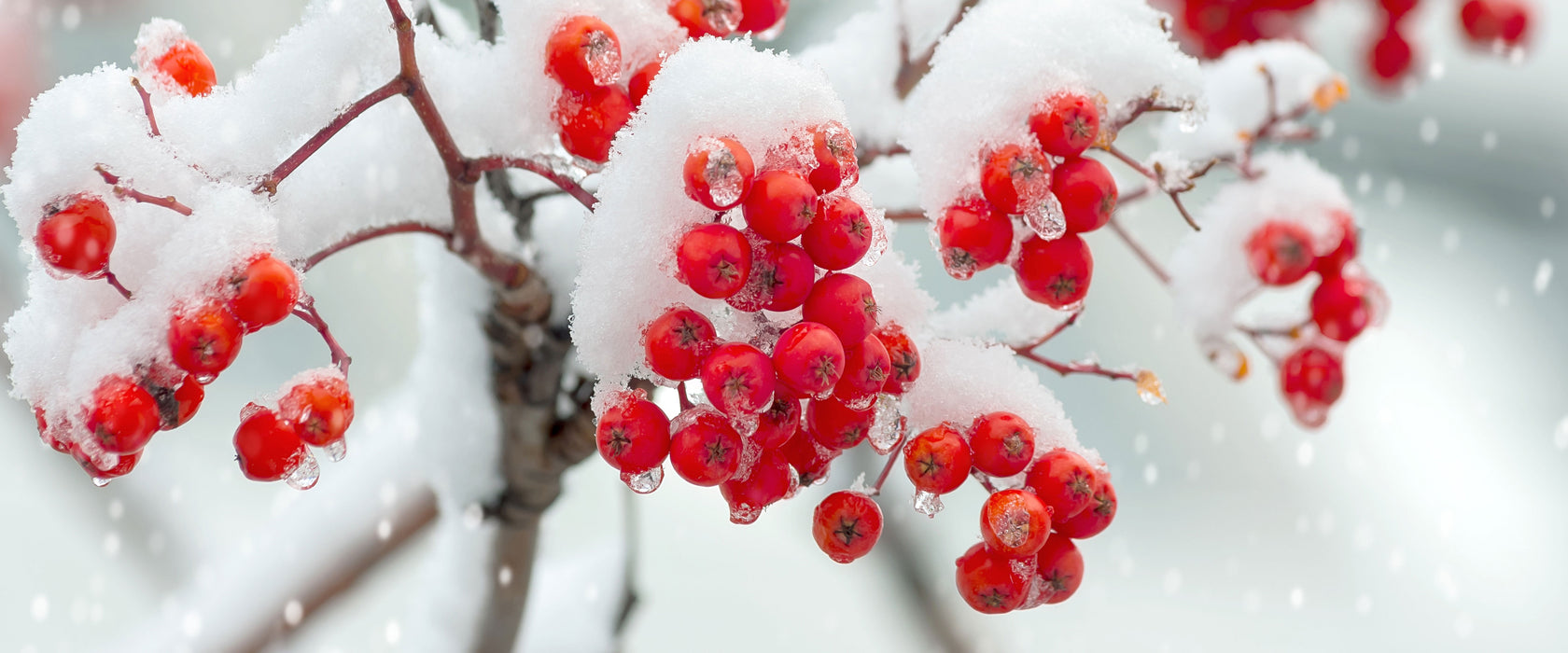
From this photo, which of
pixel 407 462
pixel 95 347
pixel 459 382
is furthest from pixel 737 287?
pixel 407 462

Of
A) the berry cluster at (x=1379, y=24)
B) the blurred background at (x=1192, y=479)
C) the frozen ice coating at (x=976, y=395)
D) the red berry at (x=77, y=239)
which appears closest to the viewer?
the red berry at (x=77, y=239)

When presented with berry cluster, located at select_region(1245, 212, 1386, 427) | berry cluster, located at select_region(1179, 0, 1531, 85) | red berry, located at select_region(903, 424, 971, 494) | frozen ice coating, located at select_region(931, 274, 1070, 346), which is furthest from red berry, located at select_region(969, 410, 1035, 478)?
berry cluster, located at select_region(1179, 0, 1531, 85)

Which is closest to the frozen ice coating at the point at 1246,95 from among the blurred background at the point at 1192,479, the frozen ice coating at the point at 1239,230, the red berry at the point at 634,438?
Result: the frozen ice coating at the point at 1239,230

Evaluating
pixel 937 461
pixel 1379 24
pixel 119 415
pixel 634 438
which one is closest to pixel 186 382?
pixel 119 415

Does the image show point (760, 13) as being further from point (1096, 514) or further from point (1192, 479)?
point (1192, 479)

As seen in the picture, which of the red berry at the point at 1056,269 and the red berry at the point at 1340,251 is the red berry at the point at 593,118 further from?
the red berry at the point at 1340,251

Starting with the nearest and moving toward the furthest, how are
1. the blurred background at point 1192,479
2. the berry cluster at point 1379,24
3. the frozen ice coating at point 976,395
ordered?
the frozen ice coating at point 976,395, the berry cluster at point 1379,24, the blurred background at point 1192,479

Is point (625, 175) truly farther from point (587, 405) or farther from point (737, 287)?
point (587, 405)

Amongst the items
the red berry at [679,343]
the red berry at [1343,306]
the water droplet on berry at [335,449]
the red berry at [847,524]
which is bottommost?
the red berry at [1343,306]
